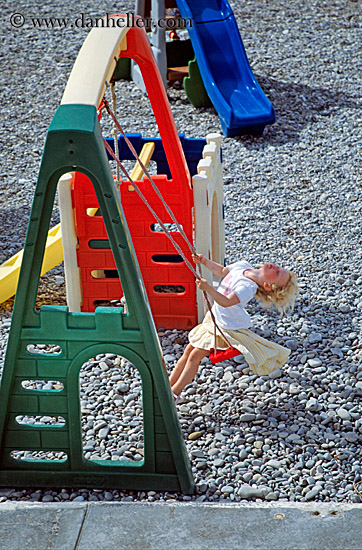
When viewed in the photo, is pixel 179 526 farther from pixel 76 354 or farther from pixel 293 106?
pixel 293 106

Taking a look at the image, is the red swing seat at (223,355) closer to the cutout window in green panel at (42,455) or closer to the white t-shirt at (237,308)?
the white t-shirt at (237,308)

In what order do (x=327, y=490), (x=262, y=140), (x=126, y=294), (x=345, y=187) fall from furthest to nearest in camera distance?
(x=262, y=140), (x=345, y=187), (x=327, y=490), (x=126, y=294)

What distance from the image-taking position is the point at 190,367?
3570mm

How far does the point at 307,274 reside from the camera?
4746 millimetres

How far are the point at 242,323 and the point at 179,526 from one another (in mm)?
1061

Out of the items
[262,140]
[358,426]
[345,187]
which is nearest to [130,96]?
[262,140]

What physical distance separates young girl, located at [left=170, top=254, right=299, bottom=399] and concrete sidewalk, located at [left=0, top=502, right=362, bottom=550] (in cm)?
78

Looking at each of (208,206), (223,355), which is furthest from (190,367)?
(208,206)

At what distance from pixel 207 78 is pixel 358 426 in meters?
4.58

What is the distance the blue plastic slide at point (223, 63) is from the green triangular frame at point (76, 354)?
4256mm

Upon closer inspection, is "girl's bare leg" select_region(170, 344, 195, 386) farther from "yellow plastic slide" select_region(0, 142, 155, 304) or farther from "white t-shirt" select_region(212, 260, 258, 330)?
"yellow plastic slide" select_region(0, 142, 155, 304)

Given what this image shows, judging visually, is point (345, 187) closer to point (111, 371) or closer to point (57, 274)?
point (57, 274)

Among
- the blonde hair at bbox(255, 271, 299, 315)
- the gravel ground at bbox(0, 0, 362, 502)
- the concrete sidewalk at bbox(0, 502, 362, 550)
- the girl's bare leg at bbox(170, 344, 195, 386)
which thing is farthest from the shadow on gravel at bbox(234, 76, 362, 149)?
the concrete sidewalk at bbox(0, 502, 362, 550)

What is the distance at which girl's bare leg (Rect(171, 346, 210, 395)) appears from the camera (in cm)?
356
